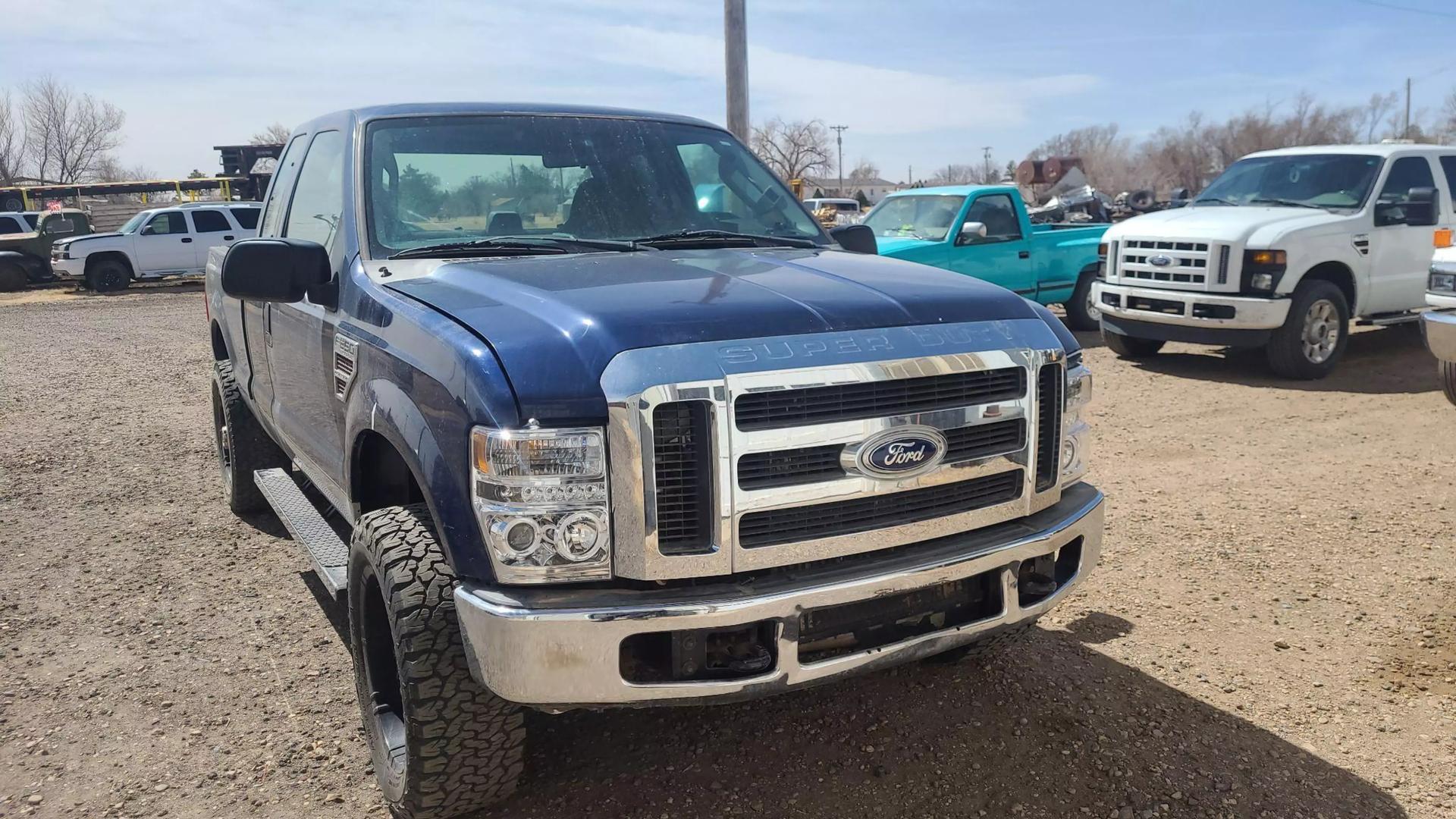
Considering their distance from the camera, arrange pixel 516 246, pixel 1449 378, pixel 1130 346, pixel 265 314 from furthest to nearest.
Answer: pixel 1130 346 < pixel 1449 378 < pixel 265 314 < pixel 516 246

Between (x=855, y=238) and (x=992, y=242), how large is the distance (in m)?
7.15

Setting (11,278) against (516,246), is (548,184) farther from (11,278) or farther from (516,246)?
(11,278)

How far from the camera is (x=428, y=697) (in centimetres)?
251

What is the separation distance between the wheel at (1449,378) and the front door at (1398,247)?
9.05 ft

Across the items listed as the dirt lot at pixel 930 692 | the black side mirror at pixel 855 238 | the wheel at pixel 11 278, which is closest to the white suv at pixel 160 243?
the wheel at pixel 11 278

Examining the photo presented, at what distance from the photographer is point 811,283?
Answer: 2.82 m

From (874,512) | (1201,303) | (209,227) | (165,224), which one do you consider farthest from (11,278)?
(874,512)

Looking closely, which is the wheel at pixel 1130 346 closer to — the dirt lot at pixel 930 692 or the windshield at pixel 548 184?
the dirt lot at pixel 930 692

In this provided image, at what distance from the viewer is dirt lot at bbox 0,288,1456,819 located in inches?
116

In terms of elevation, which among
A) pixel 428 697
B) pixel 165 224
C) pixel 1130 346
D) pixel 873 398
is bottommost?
pixel 1130 346

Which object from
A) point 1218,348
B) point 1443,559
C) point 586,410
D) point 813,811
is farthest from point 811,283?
point 1218,348

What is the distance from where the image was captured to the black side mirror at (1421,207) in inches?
339

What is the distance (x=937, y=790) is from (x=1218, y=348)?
30.1 feet

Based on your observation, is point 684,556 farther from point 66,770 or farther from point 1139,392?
point 1139,392
